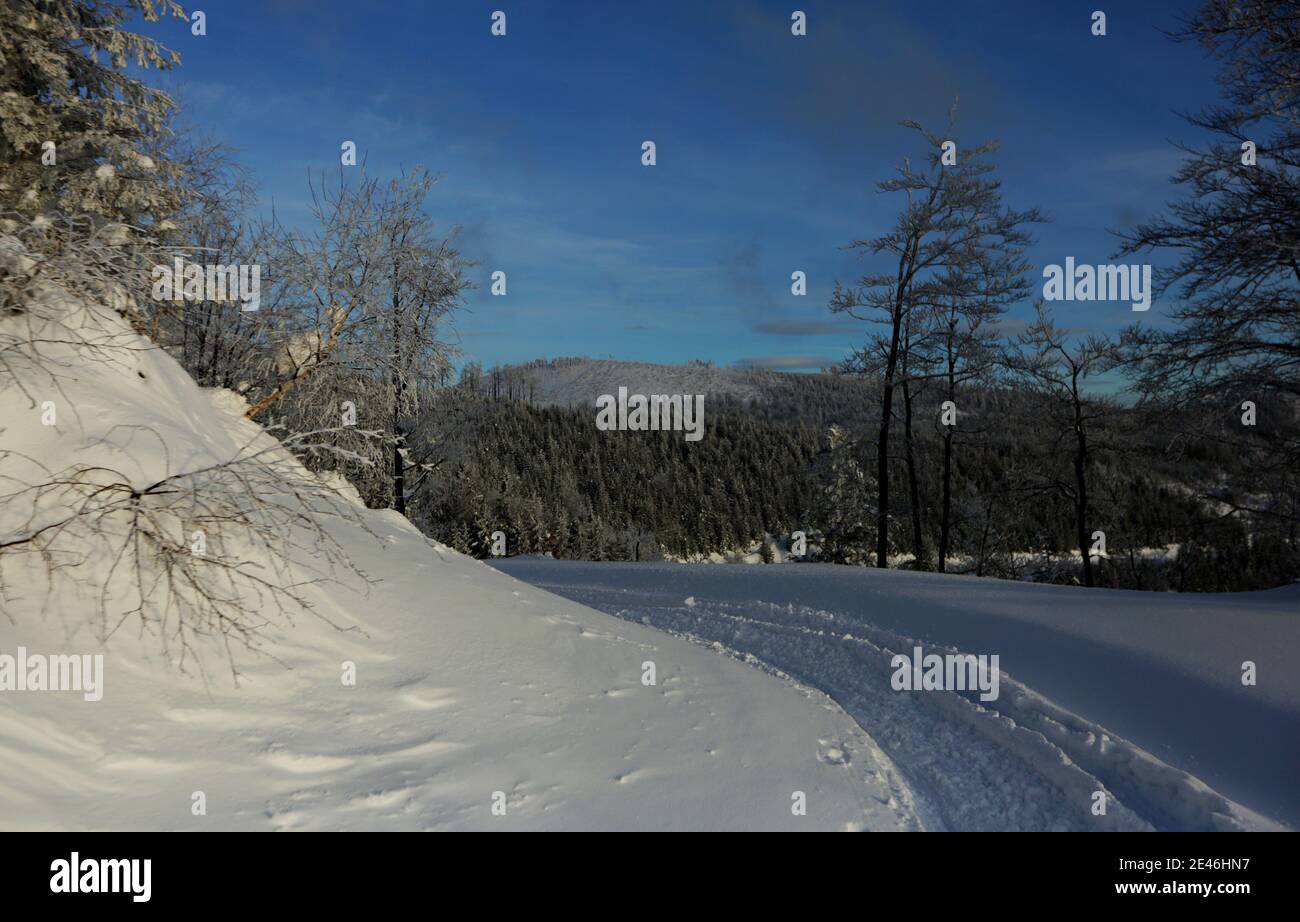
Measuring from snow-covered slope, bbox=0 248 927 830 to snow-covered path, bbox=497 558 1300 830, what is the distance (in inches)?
31.9

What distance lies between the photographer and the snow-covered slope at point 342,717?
14.1 feet

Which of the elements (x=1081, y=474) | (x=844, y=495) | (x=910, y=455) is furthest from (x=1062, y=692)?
(x=844, y=495)

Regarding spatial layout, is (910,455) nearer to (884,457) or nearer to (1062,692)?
(884,457)

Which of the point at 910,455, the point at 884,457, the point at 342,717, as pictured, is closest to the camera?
the point at 342,717

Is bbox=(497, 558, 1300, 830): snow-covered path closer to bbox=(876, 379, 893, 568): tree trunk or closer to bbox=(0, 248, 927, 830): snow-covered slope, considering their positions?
bbox=(0, 248, 927, 830): snow-covered slope

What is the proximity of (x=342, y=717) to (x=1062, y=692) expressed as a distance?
6.81m

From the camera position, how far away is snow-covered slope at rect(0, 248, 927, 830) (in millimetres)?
4289

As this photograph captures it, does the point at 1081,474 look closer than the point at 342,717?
No

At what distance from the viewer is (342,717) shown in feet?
17.2

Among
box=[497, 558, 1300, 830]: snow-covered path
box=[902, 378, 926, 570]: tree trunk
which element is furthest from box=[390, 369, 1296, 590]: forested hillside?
box=[497, 558, 1300, 830]: snow-covered path

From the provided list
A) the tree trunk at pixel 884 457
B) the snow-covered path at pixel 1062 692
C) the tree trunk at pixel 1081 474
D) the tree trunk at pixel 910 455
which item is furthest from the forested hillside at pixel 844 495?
the snow-covered path at pixel 1062 692

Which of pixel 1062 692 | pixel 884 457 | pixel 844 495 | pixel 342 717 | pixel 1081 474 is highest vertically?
pixel 884 457

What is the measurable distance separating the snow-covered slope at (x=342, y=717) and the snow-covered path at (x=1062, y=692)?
0.81 metres
